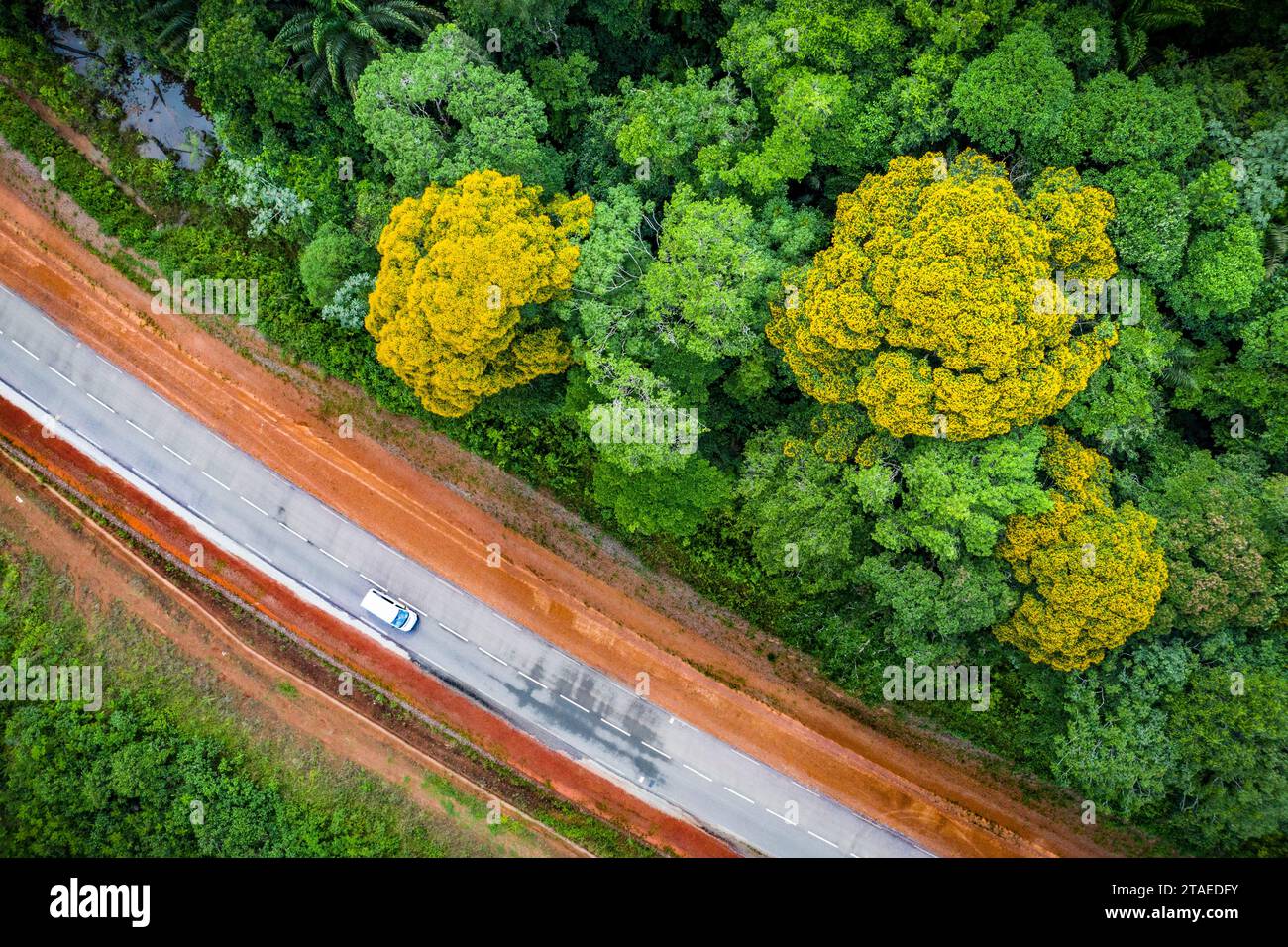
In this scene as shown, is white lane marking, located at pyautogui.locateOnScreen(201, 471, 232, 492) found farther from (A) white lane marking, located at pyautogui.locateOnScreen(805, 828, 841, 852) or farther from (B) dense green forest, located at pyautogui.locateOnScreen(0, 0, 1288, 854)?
(A) white lane marking, located at pyautogui.locateOnScreen(805, 828, 841, 852)

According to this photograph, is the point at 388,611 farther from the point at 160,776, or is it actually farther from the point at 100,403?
the point at 100,403

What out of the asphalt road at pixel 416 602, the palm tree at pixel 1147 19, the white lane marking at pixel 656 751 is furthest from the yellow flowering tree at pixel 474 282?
the palm tree at pixel 1147 19

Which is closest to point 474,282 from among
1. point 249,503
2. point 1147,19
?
point 249,503

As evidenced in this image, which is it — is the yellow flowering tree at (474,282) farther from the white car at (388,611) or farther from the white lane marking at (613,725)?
the white lane marking at (613,725)

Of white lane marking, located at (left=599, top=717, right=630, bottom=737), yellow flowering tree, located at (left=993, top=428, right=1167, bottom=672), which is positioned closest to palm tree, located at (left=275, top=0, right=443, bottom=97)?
white lane marking, located at (left=599, top=717, right=630, bottom=737)
